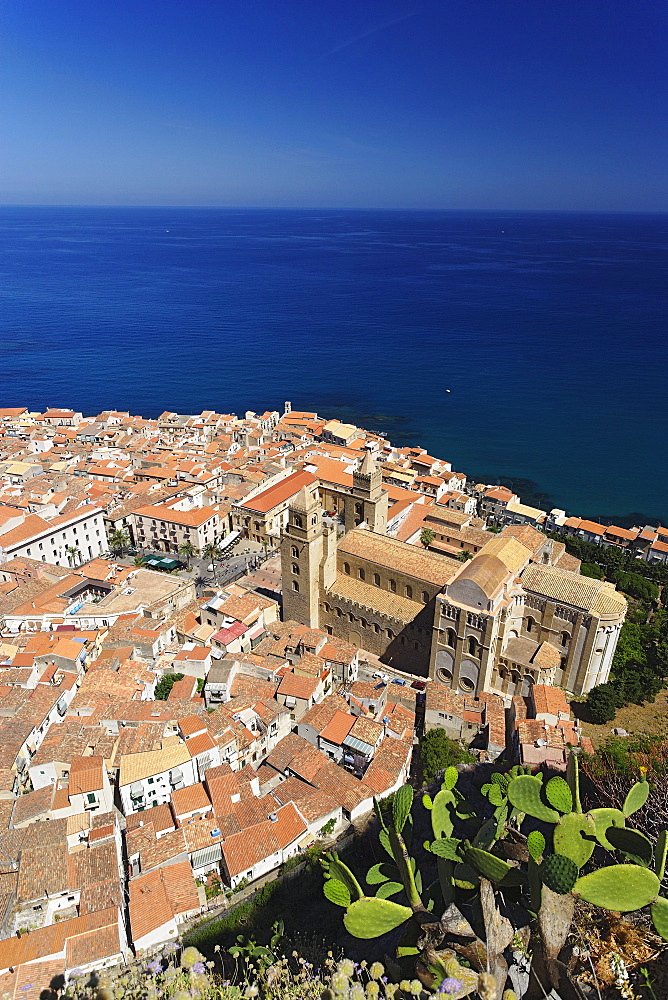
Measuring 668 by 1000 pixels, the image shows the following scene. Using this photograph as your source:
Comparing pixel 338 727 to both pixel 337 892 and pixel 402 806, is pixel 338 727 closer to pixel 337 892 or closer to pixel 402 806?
pixel 402 806

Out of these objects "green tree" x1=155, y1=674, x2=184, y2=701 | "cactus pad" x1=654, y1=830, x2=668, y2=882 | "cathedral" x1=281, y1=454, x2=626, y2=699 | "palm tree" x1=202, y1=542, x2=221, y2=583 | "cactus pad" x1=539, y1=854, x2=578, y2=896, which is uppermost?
"cactus pad" x1=539, y1=854, x2=578, y2=896

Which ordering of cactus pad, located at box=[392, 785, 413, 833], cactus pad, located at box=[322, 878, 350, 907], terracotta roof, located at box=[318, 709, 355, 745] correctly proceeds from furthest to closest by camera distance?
terracotta roof, located at box=[318, 709, 355, 745] < cactus pad, located at box=[392, 785, 413, 833] < cactus pad, located at box=[322, 878, 350, 907]

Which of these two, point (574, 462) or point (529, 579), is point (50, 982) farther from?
point (574, 462)

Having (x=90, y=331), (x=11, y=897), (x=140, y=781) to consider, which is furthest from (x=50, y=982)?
(x=90, y=331)

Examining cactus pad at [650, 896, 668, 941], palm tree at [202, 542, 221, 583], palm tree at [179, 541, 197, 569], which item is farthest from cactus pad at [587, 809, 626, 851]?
palm tree at [179, 541, 197, 569]

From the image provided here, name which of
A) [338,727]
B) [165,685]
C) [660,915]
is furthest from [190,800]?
[660,915]

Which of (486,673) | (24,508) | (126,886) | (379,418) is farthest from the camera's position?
(379,418)

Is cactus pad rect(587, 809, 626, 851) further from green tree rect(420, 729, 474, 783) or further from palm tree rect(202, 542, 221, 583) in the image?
palm tree rect(202, 542, 221, 583)
